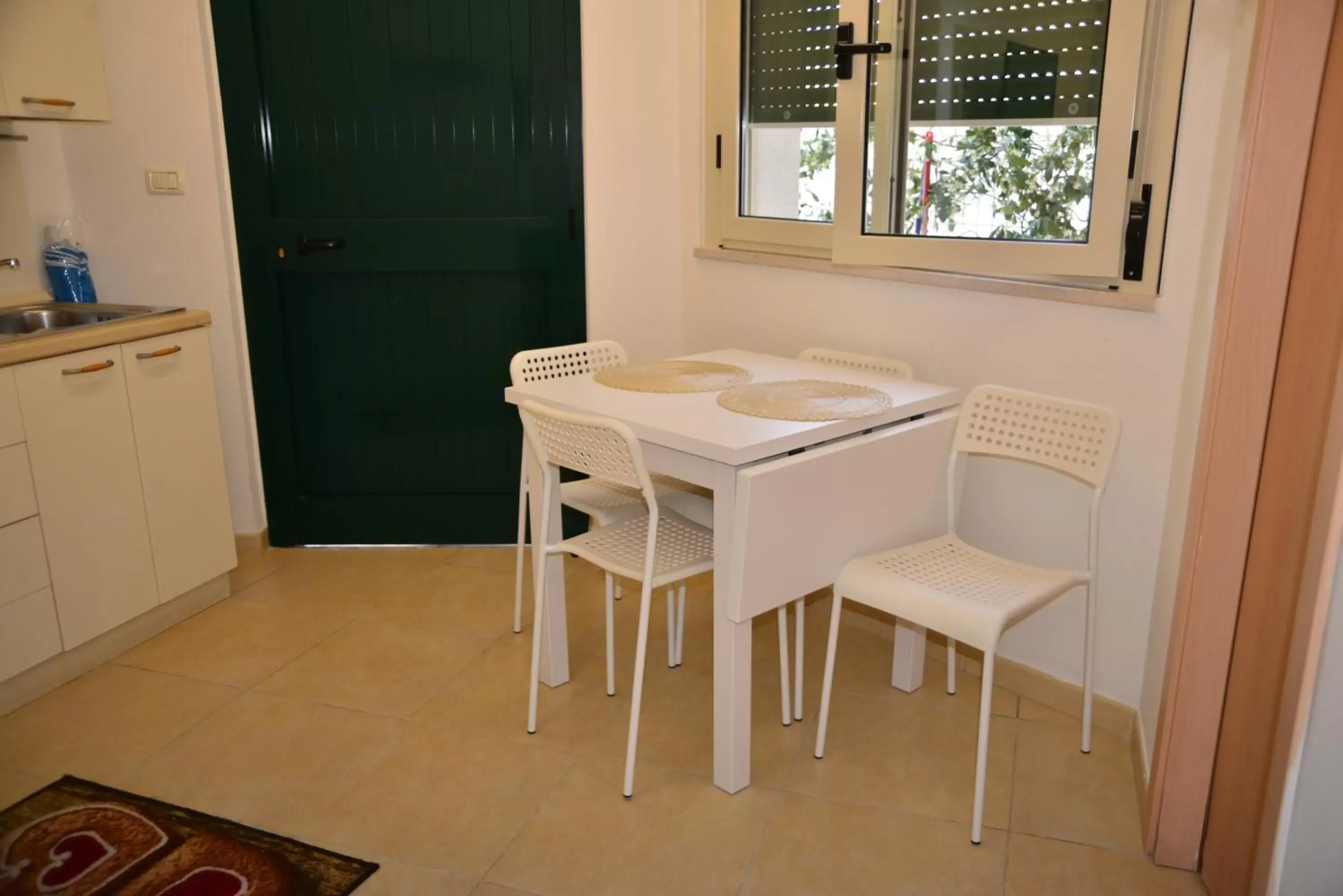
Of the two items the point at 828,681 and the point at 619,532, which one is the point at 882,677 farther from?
the point at 619,532

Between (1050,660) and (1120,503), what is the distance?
1.50 feet

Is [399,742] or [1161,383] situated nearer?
[1161,383]

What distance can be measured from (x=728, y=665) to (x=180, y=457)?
70.4 inches

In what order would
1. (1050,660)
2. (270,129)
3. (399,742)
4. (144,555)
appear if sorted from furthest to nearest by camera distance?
(270,129)
(144,555)
(1050,660)
(399,742)

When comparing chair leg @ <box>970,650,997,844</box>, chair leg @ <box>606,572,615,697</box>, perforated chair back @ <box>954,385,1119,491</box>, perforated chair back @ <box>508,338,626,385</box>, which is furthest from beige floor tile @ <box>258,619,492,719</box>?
perforated chair back @ <box>954,385,1119,491</box>

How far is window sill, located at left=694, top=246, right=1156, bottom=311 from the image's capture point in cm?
223

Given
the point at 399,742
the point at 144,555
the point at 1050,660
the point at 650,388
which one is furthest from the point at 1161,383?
the point at 144,555

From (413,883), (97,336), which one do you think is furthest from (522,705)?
(97,336)

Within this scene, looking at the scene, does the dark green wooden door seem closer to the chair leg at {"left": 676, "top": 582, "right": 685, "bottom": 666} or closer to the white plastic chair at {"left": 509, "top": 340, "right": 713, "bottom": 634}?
the white plastic chair at {"left": 509, "top": 340, "right": 713, "bottom": 634}

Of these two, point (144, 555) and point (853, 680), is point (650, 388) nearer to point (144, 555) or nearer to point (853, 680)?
point (853, 680)

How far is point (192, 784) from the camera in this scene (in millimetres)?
2199

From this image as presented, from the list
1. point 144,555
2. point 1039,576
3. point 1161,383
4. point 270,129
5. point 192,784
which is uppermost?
point 270,129

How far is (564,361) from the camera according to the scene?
9.25 ft

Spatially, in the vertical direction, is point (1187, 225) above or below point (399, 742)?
above
